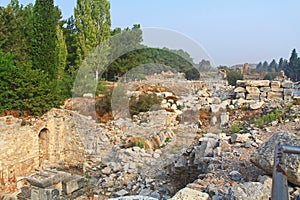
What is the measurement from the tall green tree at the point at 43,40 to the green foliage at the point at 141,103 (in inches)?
115

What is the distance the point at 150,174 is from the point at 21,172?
3.59 m

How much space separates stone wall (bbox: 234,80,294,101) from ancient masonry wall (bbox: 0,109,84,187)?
626 cm

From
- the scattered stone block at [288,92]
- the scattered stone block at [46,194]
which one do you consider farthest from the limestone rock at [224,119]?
the scattered stone block at [46,194]

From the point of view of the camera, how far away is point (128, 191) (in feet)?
18.1

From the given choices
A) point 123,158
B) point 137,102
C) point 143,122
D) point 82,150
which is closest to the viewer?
point 123,158

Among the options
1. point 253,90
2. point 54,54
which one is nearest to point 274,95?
point 253,90

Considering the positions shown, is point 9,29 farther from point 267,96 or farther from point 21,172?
point 267,96

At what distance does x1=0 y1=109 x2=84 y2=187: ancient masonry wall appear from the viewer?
6773 millimetres

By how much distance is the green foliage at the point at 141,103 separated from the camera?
10047 mm

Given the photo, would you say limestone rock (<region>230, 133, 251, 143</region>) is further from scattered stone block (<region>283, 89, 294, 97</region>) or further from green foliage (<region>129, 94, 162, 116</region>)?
scattered stone block (<region>283, 89, 294, 97</region>)

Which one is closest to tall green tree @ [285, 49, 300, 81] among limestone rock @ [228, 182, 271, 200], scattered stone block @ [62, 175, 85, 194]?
limestone rock @ [228, 182, 271, 200]

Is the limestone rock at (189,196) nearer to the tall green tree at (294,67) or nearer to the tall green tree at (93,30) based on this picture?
the tall green tree at (93,30)

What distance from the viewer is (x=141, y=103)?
10.1 metres

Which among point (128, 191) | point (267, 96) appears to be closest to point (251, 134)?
point (128, 191)
